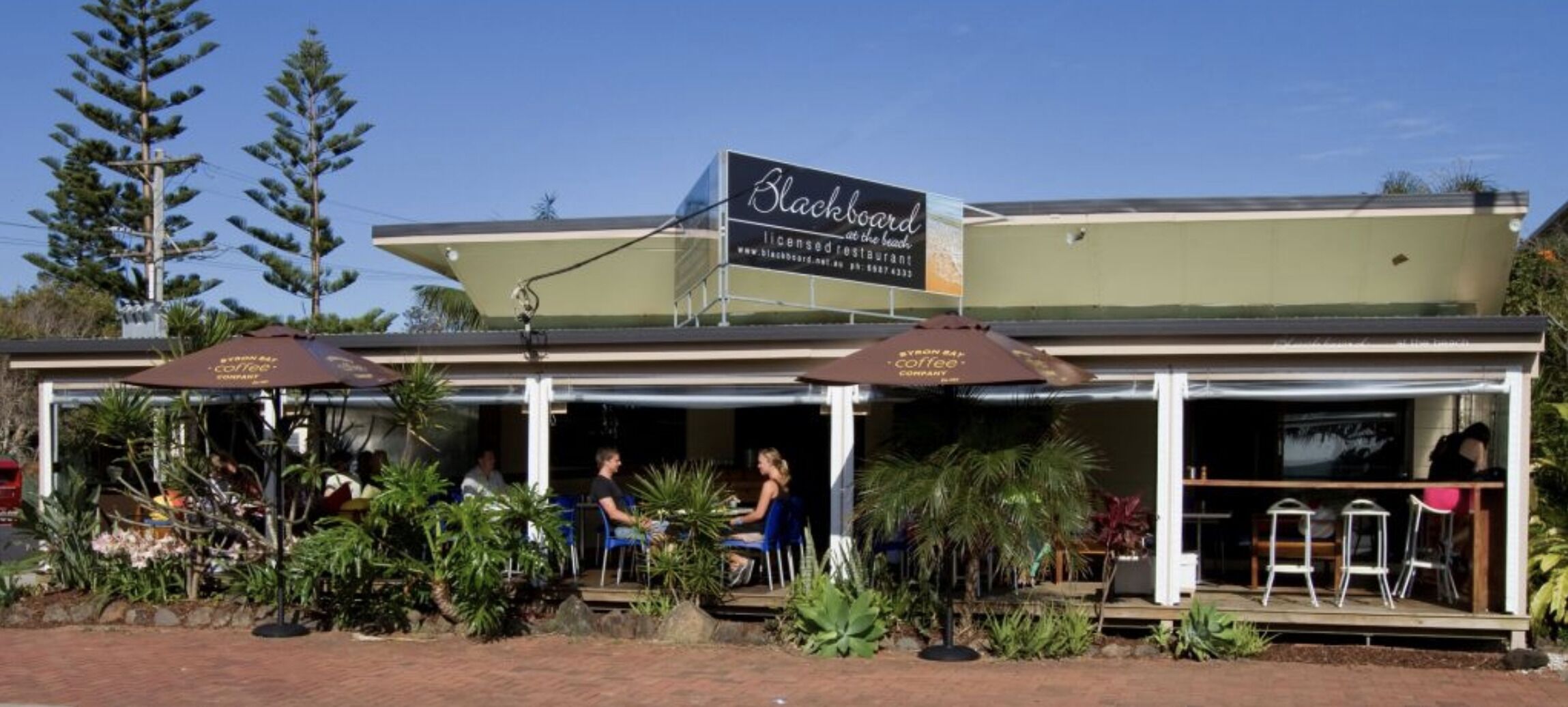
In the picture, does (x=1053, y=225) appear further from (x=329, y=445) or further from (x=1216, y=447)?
(x=329, y=445)

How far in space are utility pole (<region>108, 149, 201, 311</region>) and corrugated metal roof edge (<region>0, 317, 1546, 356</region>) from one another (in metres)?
19.6

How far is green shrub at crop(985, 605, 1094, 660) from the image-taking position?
32.0 ft

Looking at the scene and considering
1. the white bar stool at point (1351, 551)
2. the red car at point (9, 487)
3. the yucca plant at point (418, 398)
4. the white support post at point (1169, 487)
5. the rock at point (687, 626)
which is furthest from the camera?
the red car at point (9, 487)

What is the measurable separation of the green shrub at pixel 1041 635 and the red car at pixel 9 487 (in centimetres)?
2173

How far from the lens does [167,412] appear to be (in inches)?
440

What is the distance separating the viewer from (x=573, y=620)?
10688 millimetres

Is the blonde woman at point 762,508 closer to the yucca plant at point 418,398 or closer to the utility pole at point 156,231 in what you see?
the yucca plant at point 418,398

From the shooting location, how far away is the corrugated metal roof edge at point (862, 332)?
9867 mm

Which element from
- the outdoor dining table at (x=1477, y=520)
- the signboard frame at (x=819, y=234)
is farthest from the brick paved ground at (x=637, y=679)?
the signboard frame at (x=819, y=234)

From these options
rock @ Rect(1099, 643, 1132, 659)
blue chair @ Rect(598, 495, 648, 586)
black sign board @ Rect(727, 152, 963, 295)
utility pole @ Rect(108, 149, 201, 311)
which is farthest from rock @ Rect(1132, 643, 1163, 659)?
utility pole @ Rect(108, 149, 201, 311)

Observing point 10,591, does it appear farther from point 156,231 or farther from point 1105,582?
point 156,231

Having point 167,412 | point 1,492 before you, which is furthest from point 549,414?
point 1,492

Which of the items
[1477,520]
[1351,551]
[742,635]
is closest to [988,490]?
[742,635]

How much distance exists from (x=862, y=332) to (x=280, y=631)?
15.7 feet
